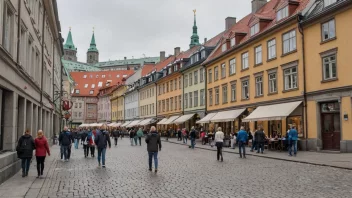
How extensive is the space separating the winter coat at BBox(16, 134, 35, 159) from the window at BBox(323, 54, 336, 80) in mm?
18194

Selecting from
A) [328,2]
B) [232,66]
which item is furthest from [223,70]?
[328,2]

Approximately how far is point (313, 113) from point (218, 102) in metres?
16.6

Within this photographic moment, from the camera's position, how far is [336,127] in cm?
2397

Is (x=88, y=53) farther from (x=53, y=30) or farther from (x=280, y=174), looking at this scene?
(x=280, y=174)

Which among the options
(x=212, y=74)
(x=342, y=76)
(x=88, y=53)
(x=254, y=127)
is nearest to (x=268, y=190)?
(x=342, y=76)

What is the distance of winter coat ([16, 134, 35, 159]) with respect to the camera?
13.2 metres

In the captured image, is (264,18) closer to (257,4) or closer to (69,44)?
(257,4)

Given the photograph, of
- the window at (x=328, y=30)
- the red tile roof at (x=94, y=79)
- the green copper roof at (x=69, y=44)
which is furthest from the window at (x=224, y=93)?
the green copper roof at (x=69, y=44)

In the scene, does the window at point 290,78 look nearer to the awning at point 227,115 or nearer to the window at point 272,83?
the window at point 272,83

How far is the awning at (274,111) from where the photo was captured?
26627 millimetres

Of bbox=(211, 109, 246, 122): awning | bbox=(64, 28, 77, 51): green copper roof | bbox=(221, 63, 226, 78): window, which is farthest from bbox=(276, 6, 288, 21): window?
bbox=(64, 28, 77, 51): green copper roof

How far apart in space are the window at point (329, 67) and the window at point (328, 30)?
1270 millimetres

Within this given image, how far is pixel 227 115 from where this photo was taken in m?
36.6

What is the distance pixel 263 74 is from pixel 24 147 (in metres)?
22.7
